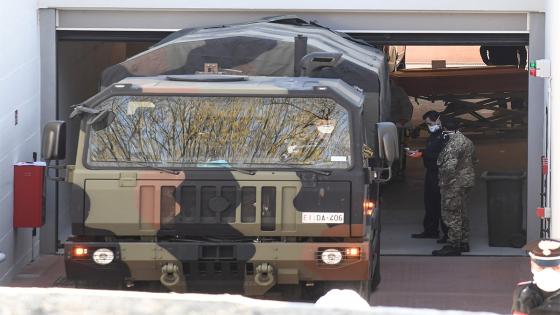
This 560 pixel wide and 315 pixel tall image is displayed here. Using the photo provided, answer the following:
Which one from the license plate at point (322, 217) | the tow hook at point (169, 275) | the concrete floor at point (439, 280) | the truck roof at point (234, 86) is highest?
the truck roof at point (234, 86)

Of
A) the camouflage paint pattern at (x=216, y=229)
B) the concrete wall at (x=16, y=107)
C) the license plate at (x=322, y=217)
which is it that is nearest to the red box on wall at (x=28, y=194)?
the concrete wall at (x=16, y=107)

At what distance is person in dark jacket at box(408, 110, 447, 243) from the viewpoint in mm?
12385

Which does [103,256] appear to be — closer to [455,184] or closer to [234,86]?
[234,86]

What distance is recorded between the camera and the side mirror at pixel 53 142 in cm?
838

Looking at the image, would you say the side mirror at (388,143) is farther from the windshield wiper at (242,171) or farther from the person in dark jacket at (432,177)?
the person in dark jacket at (432,177)

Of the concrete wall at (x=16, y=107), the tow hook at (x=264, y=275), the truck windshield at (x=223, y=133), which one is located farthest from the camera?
the concrete wall at (x=16, y=107)

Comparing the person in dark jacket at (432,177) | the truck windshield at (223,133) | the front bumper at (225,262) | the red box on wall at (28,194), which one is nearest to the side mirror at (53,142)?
the truck windshield at (223,133)

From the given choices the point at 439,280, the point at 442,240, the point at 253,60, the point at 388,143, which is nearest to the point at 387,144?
the point at 388,143

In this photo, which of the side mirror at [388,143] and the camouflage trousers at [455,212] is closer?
the side mirror at [388,143]

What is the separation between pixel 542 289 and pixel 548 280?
54 mm

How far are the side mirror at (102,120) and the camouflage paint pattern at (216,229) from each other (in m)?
0.38

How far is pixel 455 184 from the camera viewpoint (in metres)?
12.1

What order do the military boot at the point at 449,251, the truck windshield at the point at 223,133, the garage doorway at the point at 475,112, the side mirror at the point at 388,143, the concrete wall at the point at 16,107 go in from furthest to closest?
the garage doorway at the point at 475,112 < the military boot at the point at 449,251 < the concrete wall at the point at 16,107 < the side mirror at the point at 388,143 < the truck windshield at the point at 223,133

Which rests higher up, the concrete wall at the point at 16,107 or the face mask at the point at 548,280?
the concrete wall at the point at 16,107
